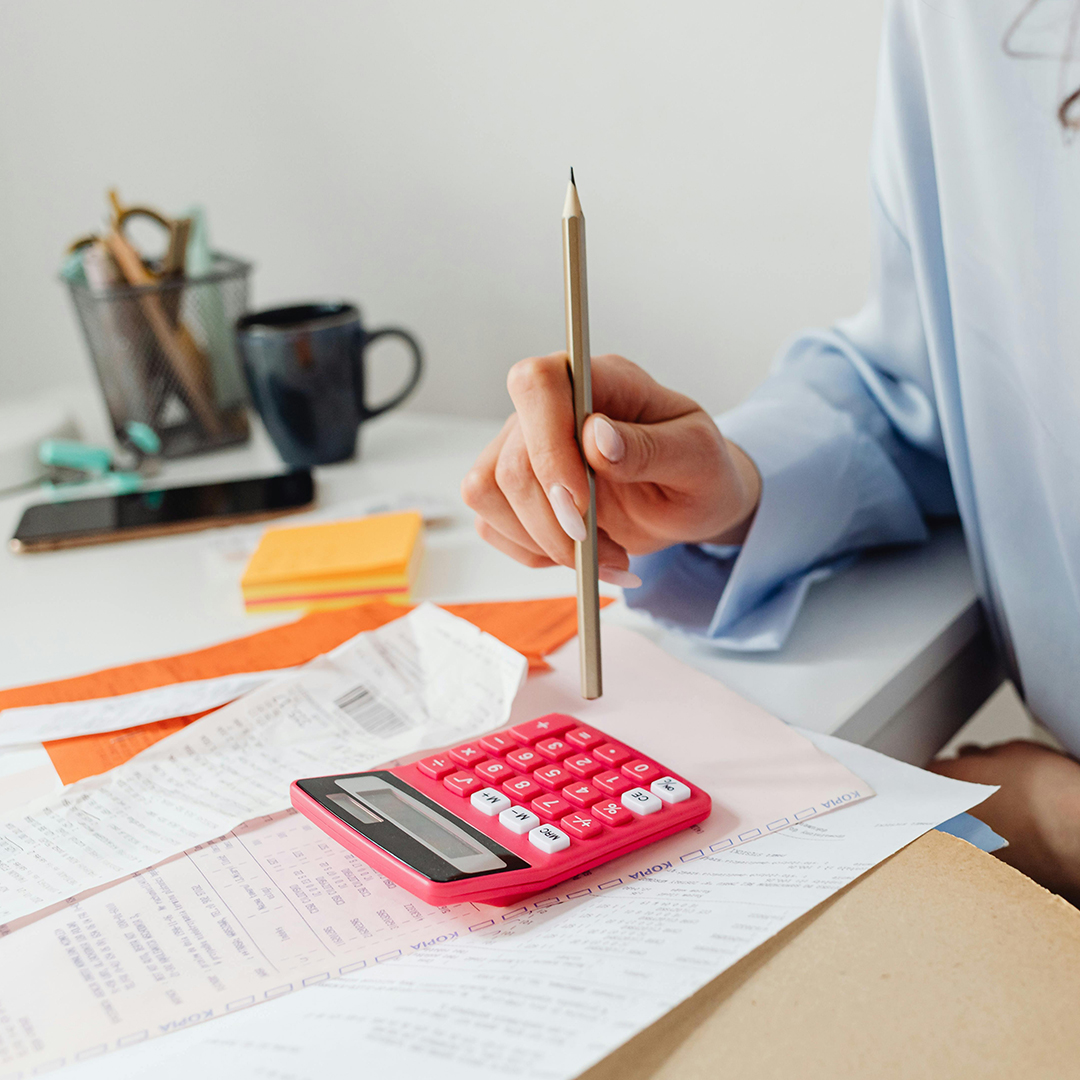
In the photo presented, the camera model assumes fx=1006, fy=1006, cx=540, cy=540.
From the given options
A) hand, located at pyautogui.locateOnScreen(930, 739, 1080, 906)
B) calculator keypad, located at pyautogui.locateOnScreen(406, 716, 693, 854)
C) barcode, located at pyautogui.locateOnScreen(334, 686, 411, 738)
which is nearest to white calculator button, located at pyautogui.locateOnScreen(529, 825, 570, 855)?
calculator keypad, located at pyautogui.locateOnScreen(406, 716, 693, 854)

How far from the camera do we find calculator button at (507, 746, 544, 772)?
1.20 ft

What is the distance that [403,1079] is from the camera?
0.78ft

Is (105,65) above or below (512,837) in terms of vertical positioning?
above

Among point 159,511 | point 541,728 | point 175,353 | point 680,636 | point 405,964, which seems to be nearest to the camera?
point 405,964

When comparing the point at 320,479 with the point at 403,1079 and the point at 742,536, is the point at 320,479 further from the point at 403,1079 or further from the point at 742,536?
the point at 403,1079

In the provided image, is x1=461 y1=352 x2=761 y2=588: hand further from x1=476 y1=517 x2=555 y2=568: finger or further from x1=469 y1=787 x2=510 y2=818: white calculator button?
x1=469 y1=787 x2=510 y2=818: white calculator button

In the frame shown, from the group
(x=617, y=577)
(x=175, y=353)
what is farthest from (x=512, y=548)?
(x=175, y=353)

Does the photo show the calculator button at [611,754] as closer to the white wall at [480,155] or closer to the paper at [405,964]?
the paper at [405,964]

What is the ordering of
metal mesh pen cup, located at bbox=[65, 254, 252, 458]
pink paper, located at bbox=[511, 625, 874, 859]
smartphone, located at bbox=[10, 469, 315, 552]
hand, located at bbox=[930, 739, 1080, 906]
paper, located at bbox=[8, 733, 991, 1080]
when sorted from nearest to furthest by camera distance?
paper, located at bbox=[8, 733, 991, 1080] < pink paper, located at bbox=[511, 625, 874, 859] < hand, located at bbox=[930, 739, 1080, 906] < smartphone, located at bbox=[10, 469, 315, 552] < metal mesh pen cup, located at bbox=[65, 254, 252, 458]

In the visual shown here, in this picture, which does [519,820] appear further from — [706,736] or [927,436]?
[927,436]

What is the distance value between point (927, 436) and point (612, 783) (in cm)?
35

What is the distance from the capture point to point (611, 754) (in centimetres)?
37

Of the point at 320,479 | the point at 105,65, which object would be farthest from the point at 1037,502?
the point at 105,65

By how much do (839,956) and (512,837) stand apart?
106mm
